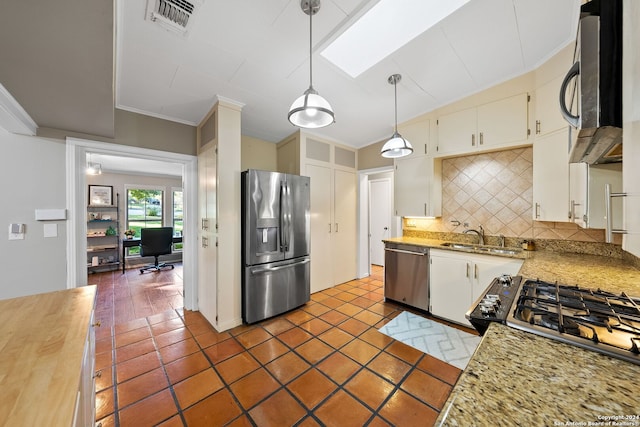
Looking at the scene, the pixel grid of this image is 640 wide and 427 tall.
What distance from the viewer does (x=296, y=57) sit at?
6.65 feet

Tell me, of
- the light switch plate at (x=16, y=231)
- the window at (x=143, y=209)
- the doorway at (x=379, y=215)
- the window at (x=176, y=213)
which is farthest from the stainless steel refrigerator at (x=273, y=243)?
the window at (x=143, y=209)

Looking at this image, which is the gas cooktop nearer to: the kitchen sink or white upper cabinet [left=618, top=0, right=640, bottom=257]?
white upper cabinet [left=618, top=0, right=640, bottom=257]

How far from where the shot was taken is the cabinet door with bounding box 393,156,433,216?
3203 millimetres

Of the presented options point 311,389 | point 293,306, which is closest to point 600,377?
point 311,389

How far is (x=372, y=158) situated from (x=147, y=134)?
3.33m

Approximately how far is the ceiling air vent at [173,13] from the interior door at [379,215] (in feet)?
14.2

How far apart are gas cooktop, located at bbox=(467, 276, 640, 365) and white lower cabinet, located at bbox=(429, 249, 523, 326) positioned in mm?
1286

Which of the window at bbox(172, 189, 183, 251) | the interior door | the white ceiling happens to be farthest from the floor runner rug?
the window at bbox(172, 189, 183, 251)

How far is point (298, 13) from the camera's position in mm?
1622

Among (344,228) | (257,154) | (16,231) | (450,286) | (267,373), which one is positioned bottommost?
(267,373)

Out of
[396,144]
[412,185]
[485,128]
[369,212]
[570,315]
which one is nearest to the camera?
[570,315]

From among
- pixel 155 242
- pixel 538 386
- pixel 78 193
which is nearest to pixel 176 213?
pixel 155 242

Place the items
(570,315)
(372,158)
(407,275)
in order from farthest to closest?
(372,158)
(407,275)
(570,315)

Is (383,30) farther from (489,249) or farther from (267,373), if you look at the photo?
(267,373)
